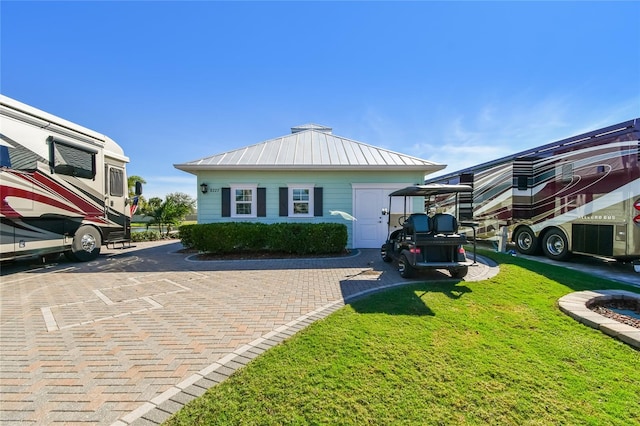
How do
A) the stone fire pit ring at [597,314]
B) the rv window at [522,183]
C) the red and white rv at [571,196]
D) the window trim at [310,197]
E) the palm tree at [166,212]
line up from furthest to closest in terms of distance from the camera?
the palm tree at [166,212] → the window trim at [310,197] → the rv window at [522,183] → the red and white rv at [571,196] → the stone fire pit ring at [597,314]

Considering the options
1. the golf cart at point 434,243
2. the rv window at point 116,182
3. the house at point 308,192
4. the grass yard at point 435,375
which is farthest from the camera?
the house at point 308,192

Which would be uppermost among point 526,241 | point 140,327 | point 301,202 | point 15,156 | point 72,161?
point 72,161

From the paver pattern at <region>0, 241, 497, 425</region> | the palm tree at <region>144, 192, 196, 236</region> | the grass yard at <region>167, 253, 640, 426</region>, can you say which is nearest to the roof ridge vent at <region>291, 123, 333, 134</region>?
the palm tree at <region>144, 192, 196, 236</region>

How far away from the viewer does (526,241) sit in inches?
381

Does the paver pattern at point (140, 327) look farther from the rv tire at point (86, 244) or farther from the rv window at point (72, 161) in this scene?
the rv window at point (72, 161)

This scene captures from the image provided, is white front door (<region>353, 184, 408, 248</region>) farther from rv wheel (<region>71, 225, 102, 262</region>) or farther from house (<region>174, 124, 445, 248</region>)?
rv wheel (<region>71, 225, 102, 262</region>)

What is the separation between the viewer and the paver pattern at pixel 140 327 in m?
2.26

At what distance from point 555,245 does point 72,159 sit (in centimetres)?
1540

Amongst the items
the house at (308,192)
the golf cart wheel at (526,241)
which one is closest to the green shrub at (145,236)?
the house at (308,192)

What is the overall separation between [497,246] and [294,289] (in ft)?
30.9

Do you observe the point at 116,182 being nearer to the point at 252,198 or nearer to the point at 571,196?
Result: the point at 252,198

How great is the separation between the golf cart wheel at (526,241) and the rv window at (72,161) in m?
15.1

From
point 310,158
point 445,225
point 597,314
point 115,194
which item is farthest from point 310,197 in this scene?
point 597,314

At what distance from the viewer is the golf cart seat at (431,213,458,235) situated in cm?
594
